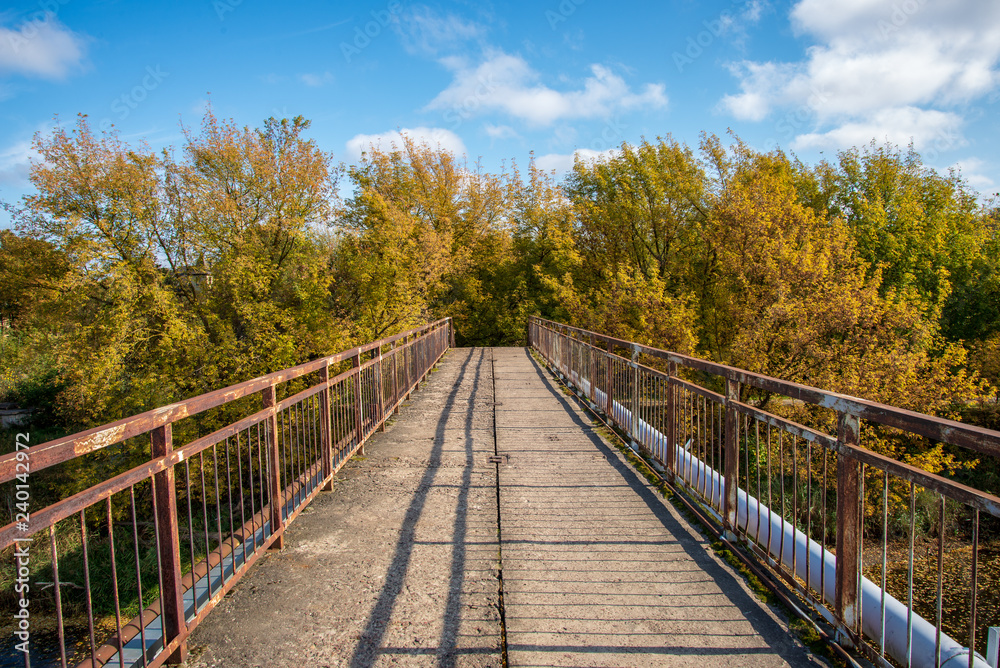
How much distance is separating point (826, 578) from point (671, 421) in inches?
77.0

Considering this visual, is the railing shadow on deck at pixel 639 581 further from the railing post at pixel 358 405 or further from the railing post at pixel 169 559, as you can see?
the railing post at pixel 358 405

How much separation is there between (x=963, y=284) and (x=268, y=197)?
33866mm

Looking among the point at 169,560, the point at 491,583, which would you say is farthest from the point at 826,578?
the point at 169,560

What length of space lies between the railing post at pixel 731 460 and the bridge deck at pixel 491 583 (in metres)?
0.23

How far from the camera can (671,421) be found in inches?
175

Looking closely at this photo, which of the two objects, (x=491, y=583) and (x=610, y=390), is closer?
(x=491, y=583)

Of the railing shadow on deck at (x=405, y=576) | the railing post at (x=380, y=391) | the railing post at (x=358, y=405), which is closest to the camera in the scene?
the railing shadow on deck at (x=405, y=576)

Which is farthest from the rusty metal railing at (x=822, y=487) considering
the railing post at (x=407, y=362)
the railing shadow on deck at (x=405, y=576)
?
the railing post at (x=407, y=362)

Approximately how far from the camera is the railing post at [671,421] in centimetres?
441

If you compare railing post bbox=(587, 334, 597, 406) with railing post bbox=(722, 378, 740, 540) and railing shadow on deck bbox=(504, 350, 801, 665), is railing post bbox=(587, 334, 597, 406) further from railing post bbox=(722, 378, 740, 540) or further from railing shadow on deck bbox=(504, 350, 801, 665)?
railing post bbox=(722, 378, 740, 540)

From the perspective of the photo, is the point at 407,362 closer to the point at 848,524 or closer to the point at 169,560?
the point at 169,560

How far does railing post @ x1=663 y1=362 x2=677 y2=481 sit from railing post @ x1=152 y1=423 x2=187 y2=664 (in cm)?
350

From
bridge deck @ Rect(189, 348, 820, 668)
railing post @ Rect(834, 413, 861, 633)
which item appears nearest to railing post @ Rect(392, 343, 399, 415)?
bridge deck @ Rect(189, 348, 820, 668)

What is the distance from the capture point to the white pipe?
6.85ft
